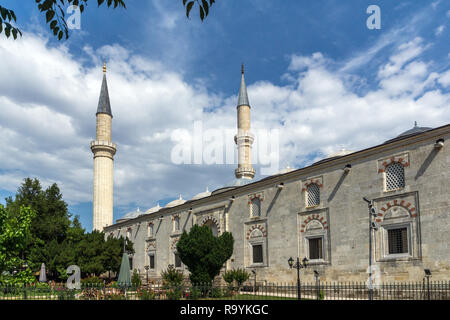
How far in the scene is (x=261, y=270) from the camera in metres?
22.3

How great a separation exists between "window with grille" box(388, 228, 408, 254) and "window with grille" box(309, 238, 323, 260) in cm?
351

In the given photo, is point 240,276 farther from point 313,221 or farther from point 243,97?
point 243,97

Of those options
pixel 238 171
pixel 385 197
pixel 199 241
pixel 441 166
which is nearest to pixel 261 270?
pixel 199 241

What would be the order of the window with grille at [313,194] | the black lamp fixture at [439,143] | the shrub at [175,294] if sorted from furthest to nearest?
the window with grille at [313,194]
the shrub at [175,294]
the black lamp fixture at [439,143]

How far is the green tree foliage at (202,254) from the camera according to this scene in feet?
69.1

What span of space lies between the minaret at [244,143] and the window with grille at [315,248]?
14171 millimetres

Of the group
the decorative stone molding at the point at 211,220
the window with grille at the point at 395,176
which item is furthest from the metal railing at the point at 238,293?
the decorative stone molding at the point at 211,220

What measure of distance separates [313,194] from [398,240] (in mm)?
4765

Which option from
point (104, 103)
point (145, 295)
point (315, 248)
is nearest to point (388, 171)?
point (315, 248)

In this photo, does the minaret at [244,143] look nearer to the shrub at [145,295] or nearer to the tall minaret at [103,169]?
the tall minaret at [103,169]

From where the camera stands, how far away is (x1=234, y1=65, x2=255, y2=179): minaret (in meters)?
34.0

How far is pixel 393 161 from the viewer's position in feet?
55.8

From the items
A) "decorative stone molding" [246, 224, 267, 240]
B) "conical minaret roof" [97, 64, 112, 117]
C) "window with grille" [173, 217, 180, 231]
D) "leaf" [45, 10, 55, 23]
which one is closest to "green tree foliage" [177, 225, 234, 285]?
"decorative stone molding" [246, 224, 267, 240]

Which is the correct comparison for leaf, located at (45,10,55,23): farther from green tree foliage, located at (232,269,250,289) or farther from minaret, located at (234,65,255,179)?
minaret, located at (234,65,255,179)
